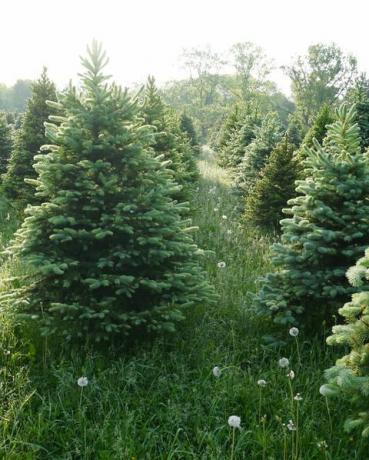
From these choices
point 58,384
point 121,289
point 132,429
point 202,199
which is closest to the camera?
point 132,429

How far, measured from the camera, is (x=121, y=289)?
4141 millimetres

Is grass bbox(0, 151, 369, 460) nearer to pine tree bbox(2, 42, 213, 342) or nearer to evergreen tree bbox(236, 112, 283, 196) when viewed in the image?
pine tree bbox(2, 42, 213, 342)

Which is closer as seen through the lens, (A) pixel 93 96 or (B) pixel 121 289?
(B) pixel 121 289

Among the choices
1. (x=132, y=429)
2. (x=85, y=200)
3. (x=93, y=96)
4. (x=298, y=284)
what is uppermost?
(x=93, y=96)

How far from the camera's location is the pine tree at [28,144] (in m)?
9.66

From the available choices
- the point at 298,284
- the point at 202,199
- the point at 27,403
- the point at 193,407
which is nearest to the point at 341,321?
the point at 298,284

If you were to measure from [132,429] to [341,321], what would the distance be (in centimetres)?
268

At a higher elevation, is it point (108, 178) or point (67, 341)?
point (108, 178)

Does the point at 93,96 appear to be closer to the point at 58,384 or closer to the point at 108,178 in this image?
the point at 108,178

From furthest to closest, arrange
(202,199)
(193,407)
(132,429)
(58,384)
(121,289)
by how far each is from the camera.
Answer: (202,199) → (121,289) → (58,384) → (193,407) → (132,429)

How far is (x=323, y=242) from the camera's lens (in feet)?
15.3

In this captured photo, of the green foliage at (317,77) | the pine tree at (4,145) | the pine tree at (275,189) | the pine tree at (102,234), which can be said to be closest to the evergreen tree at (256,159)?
the pine tree at (275,189)

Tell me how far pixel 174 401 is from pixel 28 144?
7890mm

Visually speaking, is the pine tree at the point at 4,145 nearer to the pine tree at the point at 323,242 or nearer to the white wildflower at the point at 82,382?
the pine tree at the point at 323,242
